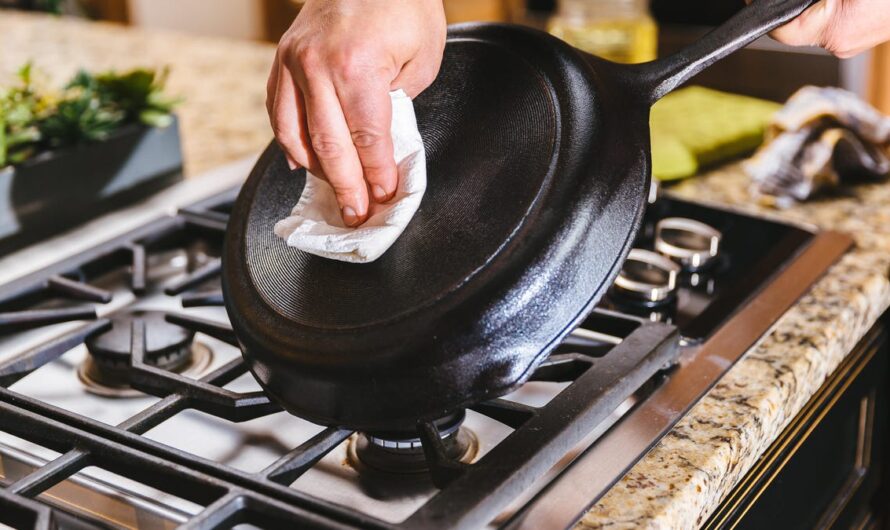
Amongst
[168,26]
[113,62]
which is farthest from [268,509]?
[168,26]

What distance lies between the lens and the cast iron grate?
1.85ft

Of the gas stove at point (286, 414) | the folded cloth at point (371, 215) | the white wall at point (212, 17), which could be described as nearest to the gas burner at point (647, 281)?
the gas stove at point (286, 414)

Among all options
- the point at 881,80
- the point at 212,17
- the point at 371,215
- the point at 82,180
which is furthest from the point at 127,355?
the point at 212,17

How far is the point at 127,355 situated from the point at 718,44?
19.8 inches

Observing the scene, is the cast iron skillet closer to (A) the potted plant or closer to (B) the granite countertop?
(B) the granite countertop

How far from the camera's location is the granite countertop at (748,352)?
2.08ft

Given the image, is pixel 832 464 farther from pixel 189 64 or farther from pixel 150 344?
pixel 189 64

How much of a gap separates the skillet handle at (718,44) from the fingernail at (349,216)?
0.22 metres

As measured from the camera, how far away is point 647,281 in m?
0.89

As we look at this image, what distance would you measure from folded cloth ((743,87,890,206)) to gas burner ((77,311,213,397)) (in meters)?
0.70

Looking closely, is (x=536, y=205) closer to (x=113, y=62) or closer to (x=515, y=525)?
(x=515, y=525)

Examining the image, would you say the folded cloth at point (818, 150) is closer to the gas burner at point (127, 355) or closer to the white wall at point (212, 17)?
the gas burner at point (127, 355)

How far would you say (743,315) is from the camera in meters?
0.86

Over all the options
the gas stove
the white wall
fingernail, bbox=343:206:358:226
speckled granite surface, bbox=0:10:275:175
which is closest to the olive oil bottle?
speckled granite surface, bbox=0:10:275:175
